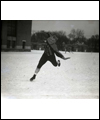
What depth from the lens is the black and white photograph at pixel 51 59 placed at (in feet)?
14.1

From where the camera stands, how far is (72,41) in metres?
4.61

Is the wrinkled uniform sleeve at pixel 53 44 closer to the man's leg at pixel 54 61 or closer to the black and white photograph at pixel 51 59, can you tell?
the black and white photograph at pixel 51 59

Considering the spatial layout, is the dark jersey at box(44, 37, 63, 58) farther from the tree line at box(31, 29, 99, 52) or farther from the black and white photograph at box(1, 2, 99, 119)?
the tree line at box(31, 29, 99, 52)

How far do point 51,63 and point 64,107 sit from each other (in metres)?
1.08

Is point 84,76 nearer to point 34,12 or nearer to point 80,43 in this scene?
point 80,43

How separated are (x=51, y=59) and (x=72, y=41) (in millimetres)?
698

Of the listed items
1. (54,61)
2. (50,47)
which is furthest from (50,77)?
(50,47)

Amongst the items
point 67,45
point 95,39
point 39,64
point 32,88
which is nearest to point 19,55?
point 39,64

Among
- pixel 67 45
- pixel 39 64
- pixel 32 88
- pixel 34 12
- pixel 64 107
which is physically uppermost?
pixel 34 12

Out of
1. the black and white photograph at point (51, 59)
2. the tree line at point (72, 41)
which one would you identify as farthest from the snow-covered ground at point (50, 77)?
the tree line at point (72, 41)

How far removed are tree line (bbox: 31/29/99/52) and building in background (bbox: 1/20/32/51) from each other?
18 cm

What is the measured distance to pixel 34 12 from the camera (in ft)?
13.9

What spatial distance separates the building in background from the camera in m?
4.43

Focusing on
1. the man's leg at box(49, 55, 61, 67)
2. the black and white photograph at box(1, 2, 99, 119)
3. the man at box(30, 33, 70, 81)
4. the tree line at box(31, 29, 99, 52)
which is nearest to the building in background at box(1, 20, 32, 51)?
the black and white photograph at box(1, 2, 99, 119)
